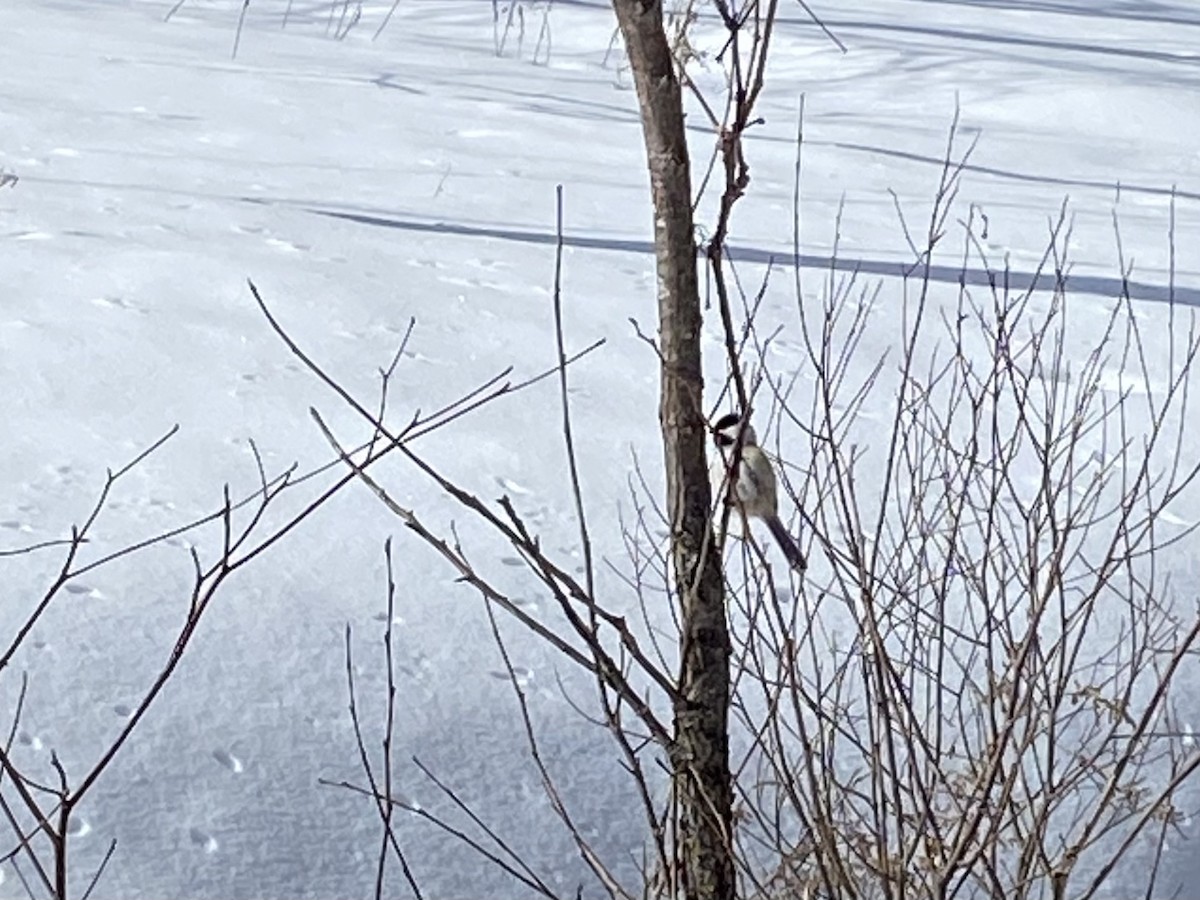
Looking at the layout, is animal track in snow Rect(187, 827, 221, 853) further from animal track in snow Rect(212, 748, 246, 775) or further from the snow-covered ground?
animal track in snow Rect(212, 748, 246, 775)

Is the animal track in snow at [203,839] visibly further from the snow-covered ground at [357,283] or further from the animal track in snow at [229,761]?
the animal track in snow at [229,761]

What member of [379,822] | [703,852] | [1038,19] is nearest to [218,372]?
[379,822]

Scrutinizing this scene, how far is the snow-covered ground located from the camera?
11.7 feet

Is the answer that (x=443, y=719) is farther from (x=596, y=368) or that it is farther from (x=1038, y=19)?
(x=1038, y=19)

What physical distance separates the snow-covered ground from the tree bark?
1224mm

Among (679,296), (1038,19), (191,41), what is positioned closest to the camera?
(679,296)

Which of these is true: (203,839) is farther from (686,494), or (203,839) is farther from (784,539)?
(686,494)

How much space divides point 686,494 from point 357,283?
4045mm

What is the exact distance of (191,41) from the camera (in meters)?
10.9

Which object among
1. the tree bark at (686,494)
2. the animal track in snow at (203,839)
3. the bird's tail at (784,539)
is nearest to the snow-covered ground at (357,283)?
the animal track in snow at (203,839)

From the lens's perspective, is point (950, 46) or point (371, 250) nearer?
point (371, 250)

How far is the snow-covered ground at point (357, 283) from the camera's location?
3553 mm

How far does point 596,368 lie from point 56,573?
1.91m

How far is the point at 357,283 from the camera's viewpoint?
20.0ft
